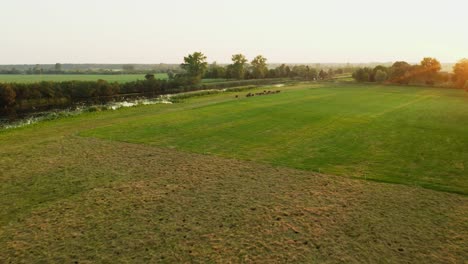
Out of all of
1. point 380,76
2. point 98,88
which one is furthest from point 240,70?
point 98,88

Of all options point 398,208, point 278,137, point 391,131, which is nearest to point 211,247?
point 398,208

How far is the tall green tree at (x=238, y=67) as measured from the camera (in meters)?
128

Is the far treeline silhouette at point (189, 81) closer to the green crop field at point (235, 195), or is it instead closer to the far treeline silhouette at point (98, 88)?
the far treeline silhouette at point (98, 88)

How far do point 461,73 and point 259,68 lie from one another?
74495 millimetres

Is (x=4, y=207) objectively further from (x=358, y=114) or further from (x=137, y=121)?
(x=358, y=114)

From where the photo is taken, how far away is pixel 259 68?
138m

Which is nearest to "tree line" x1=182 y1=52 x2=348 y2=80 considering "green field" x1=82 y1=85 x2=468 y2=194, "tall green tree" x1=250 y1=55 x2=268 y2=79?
"tall green tree" x1=250 y1=55 x2=268 y2=79

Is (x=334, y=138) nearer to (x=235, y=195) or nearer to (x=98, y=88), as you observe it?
(x=235, y=195)

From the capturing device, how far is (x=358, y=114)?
40.4 m

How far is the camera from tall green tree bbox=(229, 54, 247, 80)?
12788cm

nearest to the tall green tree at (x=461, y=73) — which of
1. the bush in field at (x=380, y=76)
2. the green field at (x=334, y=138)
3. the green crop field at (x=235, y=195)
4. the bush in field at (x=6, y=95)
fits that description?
the bush in field at (x=380, y=76)

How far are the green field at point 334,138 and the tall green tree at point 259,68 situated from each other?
93466 millimetres

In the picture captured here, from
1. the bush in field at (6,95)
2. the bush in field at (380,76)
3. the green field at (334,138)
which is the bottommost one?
the green field at (334,138)

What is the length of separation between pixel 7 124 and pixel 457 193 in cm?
4315
